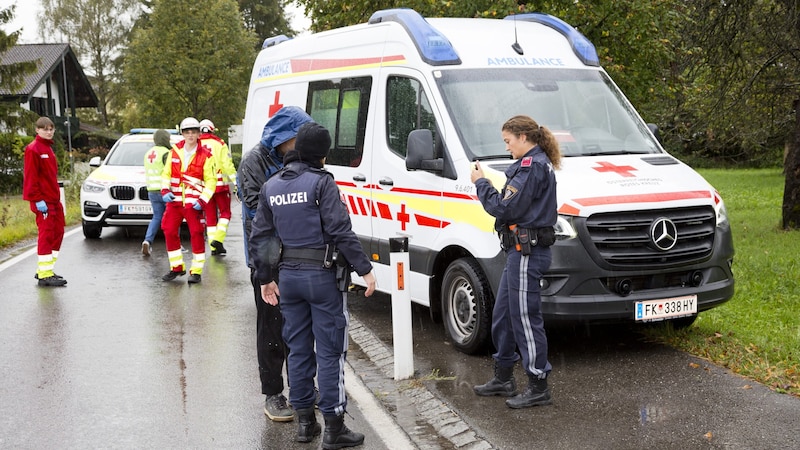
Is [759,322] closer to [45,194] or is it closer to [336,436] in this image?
[336,436]

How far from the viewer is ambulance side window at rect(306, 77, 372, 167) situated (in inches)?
328

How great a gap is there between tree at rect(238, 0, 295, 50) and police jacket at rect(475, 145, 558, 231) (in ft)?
192

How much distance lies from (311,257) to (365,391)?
5.45ft

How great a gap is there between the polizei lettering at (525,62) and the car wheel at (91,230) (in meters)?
9.40

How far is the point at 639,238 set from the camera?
6.32 metres

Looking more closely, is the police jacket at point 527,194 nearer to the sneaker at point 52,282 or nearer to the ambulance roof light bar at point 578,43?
the ambulance roof light bar at point 578,43

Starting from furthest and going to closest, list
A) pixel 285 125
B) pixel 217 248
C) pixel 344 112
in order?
pixel 217 248
pixel 344 112
pixel 285 125

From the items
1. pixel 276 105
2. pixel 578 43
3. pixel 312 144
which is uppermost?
pixel 578 43

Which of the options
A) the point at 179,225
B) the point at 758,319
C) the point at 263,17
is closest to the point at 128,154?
the point at 179,225

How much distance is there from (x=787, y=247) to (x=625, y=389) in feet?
25.4

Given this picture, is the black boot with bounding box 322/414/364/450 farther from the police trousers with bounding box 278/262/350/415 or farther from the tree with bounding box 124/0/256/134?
the tree with bounding box 124/0/256/134

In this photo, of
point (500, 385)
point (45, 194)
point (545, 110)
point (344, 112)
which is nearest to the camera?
point (500, 385)

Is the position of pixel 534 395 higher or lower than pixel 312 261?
lower

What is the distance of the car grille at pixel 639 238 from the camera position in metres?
6.26
